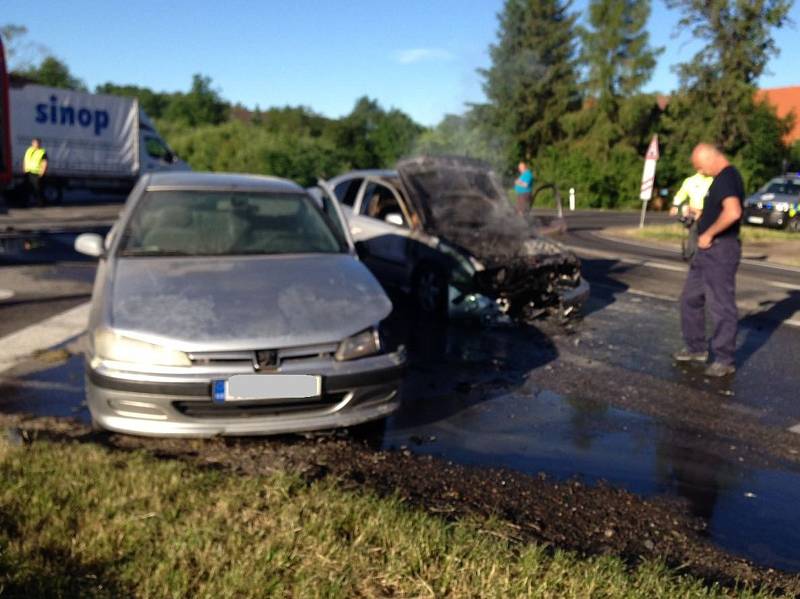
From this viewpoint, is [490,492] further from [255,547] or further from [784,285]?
[784,285]

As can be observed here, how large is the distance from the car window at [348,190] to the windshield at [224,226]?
3748mm

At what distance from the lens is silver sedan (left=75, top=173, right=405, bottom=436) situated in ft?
12.4

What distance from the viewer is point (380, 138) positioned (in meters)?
53.5

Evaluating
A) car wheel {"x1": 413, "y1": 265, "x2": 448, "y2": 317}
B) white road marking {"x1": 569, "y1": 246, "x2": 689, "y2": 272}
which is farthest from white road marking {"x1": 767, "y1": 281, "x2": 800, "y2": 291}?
car wheel {"x1": 413, "y1": 265, "x2": 448, "y2": 317}

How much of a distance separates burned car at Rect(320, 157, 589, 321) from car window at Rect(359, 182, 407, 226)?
0.04ft

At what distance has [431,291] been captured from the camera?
796cm

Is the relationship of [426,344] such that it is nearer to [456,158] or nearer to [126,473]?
[456,158]

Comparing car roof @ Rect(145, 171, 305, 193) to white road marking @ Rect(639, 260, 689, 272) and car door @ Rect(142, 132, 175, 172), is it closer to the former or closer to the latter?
white road marking @ Rect(639, 260, 689, 272)

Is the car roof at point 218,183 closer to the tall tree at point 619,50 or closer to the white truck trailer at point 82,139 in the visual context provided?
the white truck trailer at point 82,139

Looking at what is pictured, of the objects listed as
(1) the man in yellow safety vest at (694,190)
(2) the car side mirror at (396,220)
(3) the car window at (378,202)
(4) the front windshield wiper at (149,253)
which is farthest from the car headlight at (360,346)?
(1) the man in yellow safety vest at (694,190)

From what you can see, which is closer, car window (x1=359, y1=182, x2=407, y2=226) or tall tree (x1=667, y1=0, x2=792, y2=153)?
car window (x1=359, y1=182, x2=407, y2=226)

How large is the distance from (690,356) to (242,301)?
4275 millimetres

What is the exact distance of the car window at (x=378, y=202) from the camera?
8758 millimetres

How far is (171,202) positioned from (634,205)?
38.1 meters
